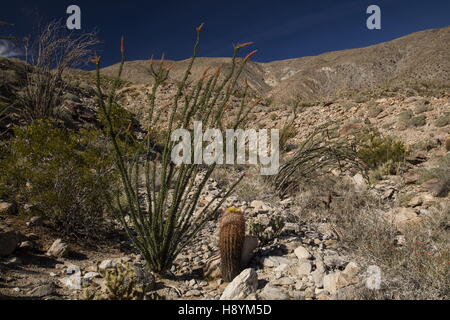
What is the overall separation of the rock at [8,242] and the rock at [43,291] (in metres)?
0.76

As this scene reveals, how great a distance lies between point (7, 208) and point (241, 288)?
3.12 metres

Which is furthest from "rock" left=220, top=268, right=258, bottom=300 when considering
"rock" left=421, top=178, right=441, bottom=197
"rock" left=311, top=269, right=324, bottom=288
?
"rock" left=421, top=178, right=441, bottom=197

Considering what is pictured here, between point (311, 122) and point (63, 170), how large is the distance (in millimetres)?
9345

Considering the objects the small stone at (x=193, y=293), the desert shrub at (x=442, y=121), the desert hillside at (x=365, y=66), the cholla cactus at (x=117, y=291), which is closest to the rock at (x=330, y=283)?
the small stone at (x=193, y=293)

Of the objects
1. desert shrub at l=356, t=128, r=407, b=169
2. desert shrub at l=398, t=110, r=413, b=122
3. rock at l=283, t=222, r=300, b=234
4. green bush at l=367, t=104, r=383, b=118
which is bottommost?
rock at l=283, t=222, r=300, b=234

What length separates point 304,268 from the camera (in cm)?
281

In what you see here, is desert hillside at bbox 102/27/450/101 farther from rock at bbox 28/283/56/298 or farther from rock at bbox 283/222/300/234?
rock at bbox 28/283/56/298

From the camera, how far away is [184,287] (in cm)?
278

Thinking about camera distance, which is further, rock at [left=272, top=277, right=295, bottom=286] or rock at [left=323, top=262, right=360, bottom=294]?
rock at [left=272, top=277, right=295, bottom=286]

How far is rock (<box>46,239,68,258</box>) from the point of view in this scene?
3.10 metres

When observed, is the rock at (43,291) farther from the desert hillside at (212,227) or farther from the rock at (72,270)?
the rock at (72,270)

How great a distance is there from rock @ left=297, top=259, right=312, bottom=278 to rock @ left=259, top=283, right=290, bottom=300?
13.1 inches

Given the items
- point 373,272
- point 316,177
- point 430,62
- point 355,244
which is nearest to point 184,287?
point 373,272
